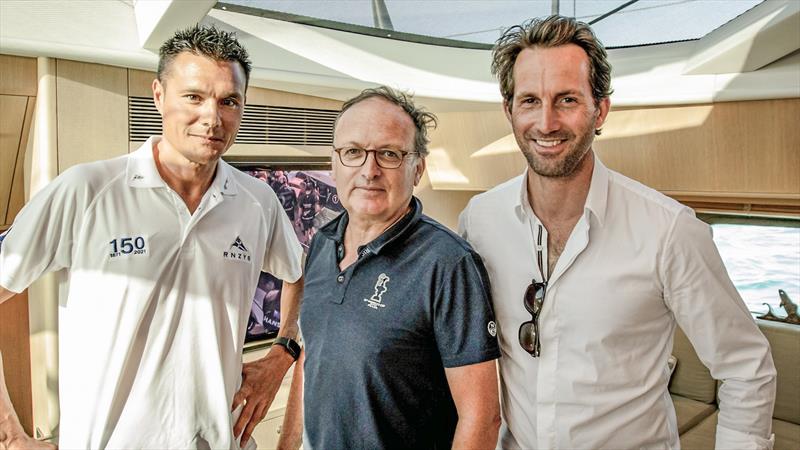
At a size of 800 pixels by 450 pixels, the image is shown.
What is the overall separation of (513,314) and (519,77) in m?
0.64

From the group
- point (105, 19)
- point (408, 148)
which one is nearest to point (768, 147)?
point (408, 148)

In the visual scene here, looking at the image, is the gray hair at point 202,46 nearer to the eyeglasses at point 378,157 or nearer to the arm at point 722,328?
the eyeglasses at point 378,157

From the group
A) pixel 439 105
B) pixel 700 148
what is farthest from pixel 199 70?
pixel 700 148

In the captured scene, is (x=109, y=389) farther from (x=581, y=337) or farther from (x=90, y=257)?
(x=581, y=337)

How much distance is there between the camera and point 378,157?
5.90 feet

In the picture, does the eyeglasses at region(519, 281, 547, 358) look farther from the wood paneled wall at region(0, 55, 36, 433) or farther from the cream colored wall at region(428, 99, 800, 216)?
the cream colored wall at region(428, 99, 800, 216)

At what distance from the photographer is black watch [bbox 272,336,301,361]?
Answer: 2.45 meters

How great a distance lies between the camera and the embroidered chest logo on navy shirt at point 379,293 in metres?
1.71

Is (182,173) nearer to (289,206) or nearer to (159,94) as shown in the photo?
(159,94)

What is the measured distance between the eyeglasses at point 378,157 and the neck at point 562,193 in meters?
0.40

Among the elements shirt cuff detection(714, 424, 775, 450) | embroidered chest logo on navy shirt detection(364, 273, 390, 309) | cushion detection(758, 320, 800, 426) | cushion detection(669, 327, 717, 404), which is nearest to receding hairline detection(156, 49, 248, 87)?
embroidered chest logo on navy shirt detection(364, 273, 390, 309)

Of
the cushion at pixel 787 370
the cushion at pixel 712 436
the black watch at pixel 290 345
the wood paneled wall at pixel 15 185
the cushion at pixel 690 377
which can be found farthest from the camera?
the cushion at pixel 690 377

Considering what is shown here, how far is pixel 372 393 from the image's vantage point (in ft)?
5.57

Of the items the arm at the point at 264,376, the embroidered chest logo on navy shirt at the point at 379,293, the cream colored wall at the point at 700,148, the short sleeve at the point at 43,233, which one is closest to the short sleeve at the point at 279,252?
the arm at the point at 264,376
